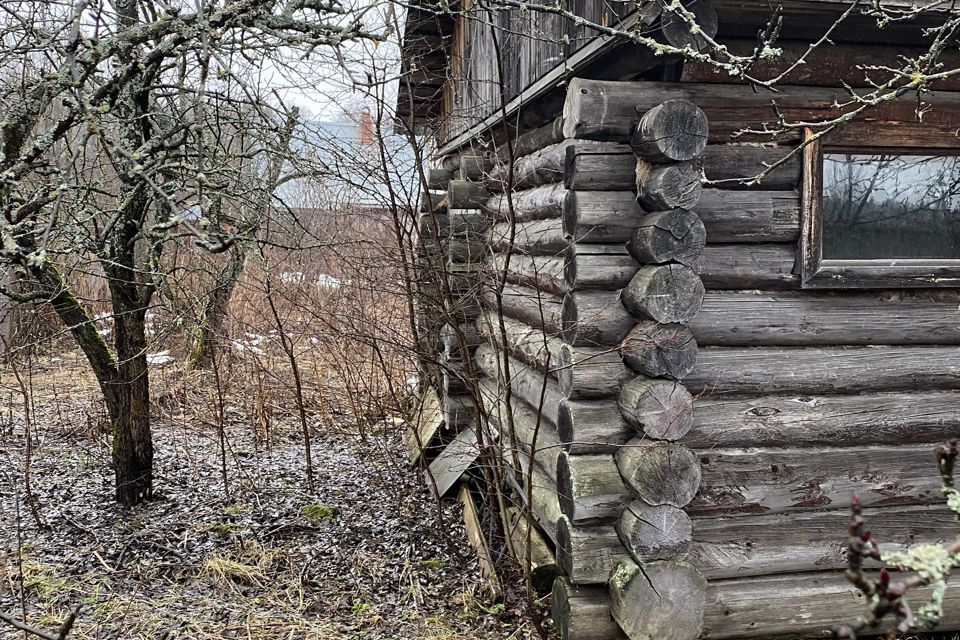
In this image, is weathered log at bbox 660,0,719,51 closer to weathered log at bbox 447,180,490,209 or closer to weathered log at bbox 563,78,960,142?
weathered log at bbox 563,78,960,142

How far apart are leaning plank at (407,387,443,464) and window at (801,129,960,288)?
4024mm

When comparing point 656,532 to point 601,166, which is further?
point 601,166

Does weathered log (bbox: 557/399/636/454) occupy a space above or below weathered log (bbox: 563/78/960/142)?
below

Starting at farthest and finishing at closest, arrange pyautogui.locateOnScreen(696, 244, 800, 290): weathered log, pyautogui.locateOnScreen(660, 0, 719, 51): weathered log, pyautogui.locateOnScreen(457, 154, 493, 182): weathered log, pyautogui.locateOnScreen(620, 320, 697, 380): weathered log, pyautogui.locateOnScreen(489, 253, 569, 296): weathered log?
pyautogui.locateOnScreen(457, 154, 493, 182): weathered log, pyautogui.locateOnScreen(489, 253, 569, 296): weathered log, pyautogui.locateOnScreen(696, 244, 800, 290): weathered log, pyautogui.locateOnScreen(620, 320, 697, 380): weathered log, pyautogui.locateOnScreen(660, 0, 719, 51): weathered log

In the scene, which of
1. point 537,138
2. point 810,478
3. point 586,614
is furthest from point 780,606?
point 537,138

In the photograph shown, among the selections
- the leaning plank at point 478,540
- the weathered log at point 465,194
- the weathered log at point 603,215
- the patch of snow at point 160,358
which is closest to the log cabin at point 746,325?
the weathered log at point 603,215

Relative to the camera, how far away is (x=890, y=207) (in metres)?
4.06

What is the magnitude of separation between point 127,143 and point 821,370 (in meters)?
4.45

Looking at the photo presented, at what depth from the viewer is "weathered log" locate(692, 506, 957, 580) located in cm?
412

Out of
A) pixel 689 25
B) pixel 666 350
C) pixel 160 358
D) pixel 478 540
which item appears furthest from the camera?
pixel 160 358

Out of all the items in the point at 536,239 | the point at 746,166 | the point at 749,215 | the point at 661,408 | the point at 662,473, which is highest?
the point at 746,166

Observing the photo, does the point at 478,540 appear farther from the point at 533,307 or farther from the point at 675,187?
the point at 675,187

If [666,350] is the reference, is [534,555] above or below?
below

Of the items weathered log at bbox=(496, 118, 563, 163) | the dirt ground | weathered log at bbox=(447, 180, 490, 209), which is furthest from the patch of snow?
weathered log at bbox=(496, 118, 563, 163)
